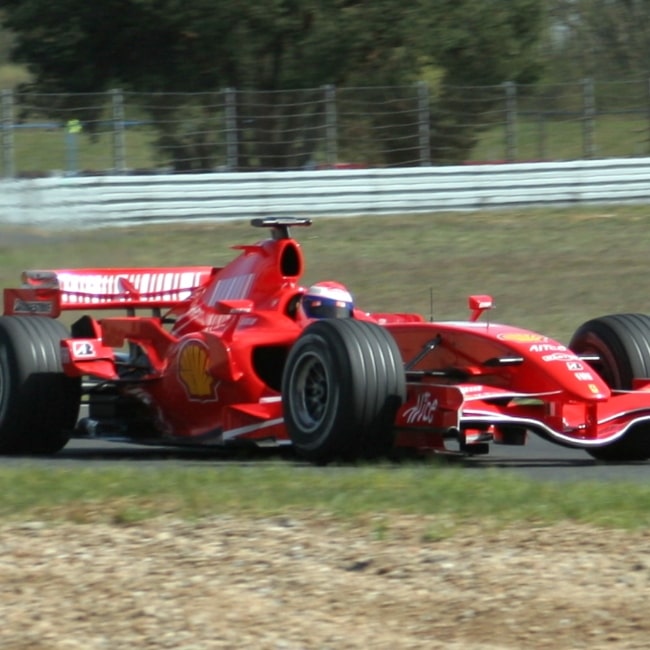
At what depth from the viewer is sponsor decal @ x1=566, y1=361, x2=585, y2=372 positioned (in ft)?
27.6

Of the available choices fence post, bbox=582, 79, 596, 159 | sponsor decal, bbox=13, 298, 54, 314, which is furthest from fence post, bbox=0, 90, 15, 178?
sponsor decal, bbox=13, 298, 54, 314

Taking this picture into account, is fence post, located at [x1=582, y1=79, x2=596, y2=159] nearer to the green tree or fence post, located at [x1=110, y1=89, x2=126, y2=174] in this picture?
the green tree

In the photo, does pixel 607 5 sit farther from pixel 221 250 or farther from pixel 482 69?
pixel 221 250

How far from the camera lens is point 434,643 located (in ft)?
15.8

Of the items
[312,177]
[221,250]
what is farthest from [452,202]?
[221,250]

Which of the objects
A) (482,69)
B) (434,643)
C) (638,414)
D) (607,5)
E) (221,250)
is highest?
(607,5)

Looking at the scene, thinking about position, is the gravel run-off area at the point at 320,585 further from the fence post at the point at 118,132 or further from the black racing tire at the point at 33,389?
the fence post at the point at 118,132

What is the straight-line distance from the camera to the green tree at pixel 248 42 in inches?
1126

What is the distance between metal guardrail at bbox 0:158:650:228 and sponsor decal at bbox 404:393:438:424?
37.1ft

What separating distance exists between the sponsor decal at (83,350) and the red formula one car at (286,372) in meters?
0.01

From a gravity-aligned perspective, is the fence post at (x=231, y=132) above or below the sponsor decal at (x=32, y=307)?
above

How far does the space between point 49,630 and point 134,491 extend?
1.74 metres

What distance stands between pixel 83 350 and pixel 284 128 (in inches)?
586

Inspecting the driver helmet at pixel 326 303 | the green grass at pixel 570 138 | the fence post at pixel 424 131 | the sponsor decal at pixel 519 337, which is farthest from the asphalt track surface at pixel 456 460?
the green grass at pixel 570 138
